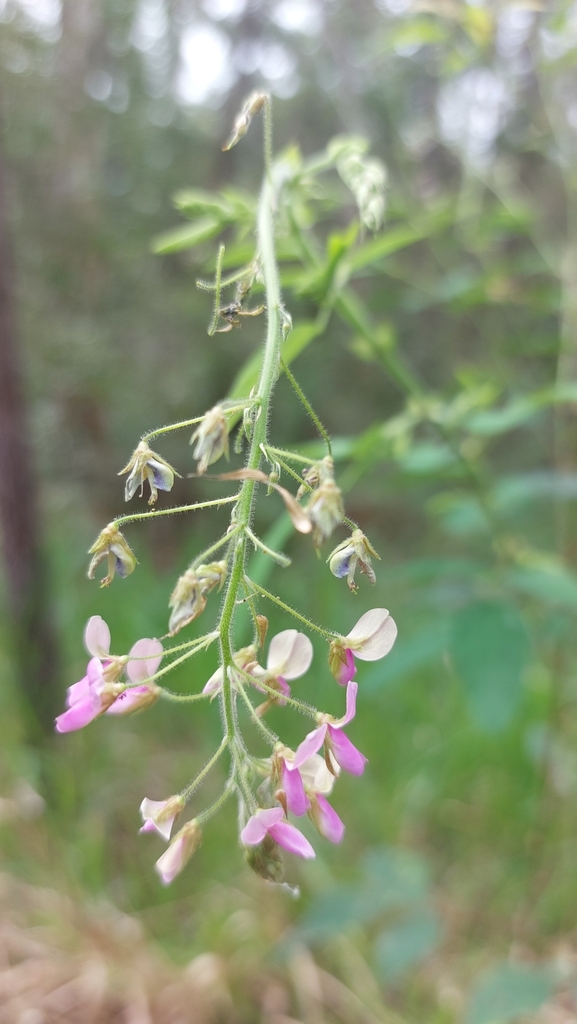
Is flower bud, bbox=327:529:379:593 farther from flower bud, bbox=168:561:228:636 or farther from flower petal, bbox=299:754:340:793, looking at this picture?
flower petal, bbox=299:754:340:793

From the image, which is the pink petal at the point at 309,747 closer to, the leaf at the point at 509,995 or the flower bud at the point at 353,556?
the flower bud at the point at 353,556

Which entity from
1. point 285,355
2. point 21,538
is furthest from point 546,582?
point 21,538

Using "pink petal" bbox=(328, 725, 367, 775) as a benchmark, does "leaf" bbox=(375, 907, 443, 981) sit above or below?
below

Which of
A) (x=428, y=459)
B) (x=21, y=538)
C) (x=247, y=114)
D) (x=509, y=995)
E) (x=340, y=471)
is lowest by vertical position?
(x=509, y=995)

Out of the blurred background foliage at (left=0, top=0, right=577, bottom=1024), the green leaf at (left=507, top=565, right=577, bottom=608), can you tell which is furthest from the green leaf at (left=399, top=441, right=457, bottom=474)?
the green leaf at (left=507, top=565, right=577, bottom=608)

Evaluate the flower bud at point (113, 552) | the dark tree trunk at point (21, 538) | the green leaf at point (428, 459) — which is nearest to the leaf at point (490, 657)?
the green leaf at point (428, 459)

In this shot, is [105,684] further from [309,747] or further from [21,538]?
[21,538]
